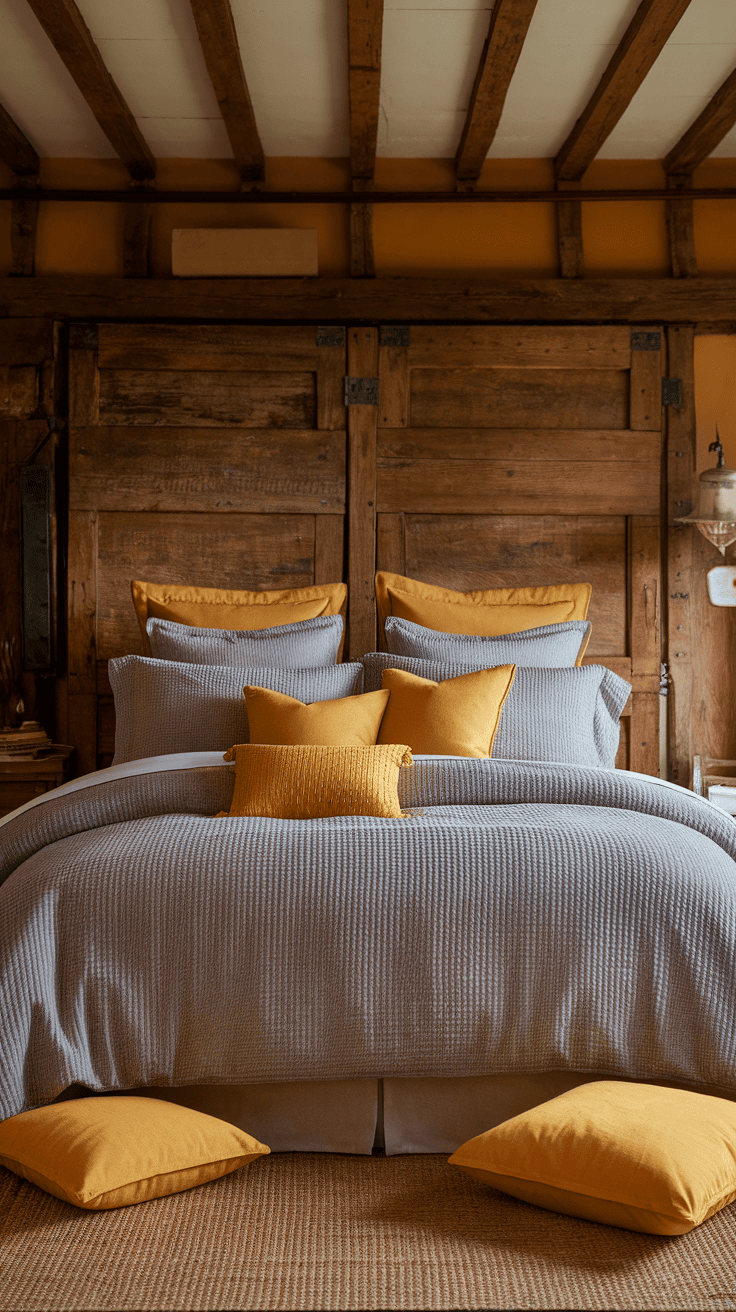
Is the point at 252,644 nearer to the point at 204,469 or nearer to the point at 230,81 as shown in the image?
the point at 204,469

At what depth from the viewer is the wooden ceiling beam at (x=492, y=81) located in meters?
2.65

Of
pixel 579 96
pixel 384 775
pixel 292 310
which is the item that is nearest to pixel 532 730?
pixel 384 775

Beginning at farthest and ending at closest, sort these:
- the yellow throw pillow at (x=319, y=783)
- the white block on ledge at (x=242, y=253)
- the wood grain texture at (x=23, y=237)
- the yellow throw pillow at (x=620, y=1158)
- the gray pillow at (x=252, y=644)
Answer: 1. the wood grain texture at (x=23, y=237)
2. the white block on ledge at (x=242, y=253)
3. the gray pillow at (x=252, y=644)
4. the yellow throw pillow at (x=319, y=783)
5. the yellow throw pillow at (x=620, y=1158)

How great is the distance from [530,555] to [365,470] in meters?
0.71

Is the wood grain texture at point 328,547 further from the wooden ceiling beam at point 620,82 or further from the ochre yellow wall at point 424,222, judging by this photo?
the wooden ceiling beam at point 620,82

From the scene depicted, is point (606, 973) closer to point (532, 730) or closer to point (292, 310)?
point (532, 730)

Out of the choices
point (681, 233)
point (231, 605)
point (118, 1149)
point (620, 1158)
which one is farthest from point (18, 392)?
point (620, 1158)

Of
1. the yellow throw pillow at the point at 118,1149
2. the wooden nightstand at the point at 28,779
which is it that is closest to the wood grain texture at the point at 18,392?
the wooden nightstand at the point at 28,779

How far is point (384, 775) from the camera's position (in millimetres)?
2117

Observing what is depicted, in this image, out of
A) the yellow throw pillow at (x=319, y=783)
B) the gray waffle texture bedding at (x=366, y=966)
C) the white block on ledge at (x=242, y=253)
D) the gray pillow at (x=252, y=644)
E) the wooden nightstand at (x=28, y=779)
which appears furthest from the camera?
the white block on ledge at (x=242, y=253)

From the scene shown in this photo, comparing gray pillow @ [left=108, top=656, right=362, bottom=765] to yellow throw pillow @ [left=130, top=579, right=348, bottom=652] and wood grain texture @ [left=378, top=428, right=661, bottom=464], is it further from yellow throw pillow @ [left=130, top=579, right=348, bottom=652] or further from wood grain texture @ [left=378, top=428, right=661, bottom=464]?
wood grain texture @ [left=378, top=428, right=661, bottom=464]

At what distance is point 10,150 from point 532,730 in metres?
2.85

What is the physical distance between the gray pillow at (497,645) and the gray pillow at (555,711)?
0.26 ft

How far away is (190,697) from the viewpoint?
9.04 feet
